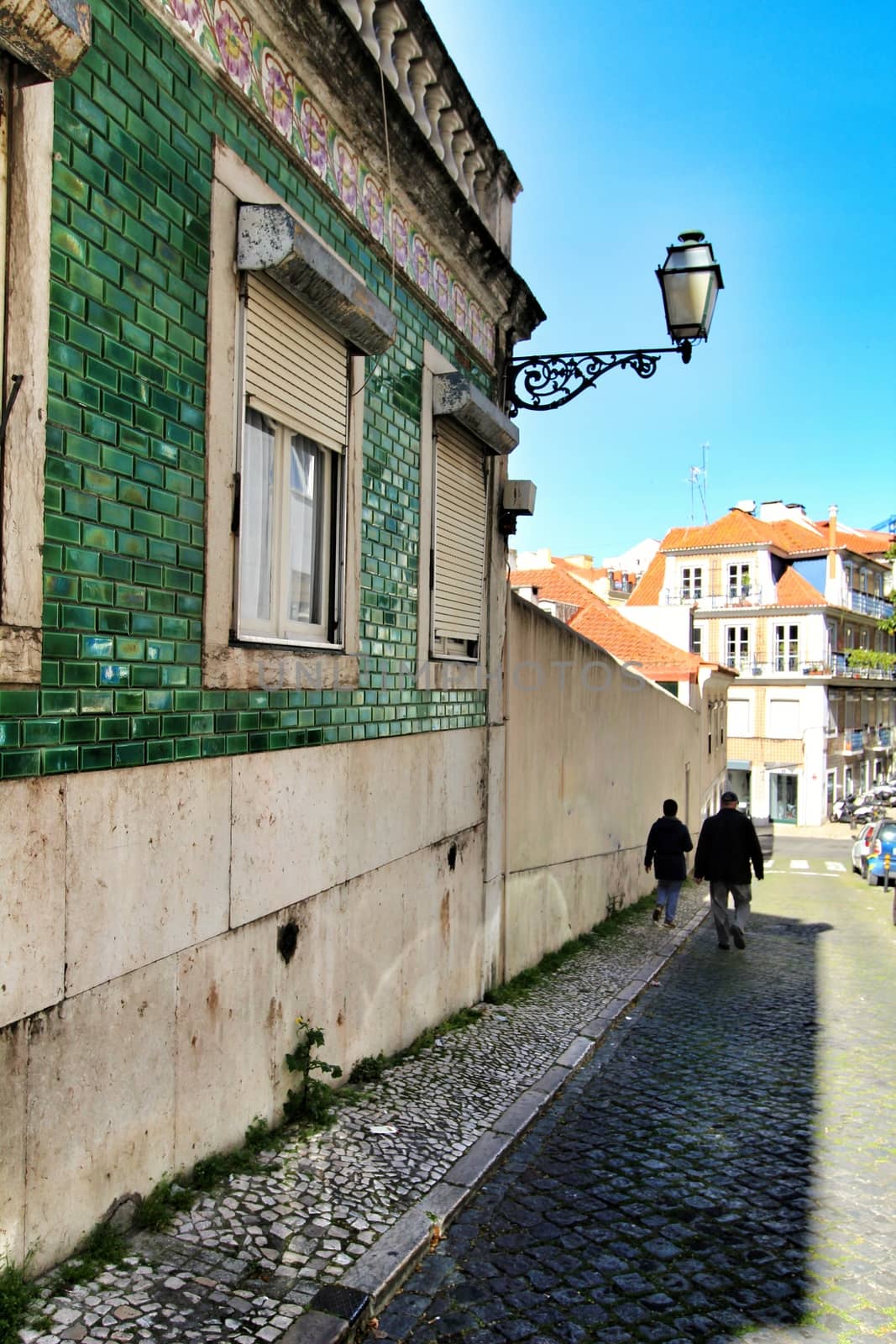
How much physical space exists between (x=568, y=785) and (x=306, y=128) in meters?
7.08

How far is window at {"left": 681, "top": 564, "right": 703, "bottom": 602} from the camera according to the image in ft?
158

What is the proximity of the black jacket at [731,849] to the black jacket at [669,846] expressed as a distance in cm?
59

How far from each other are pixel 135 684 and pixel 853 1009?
23.8 feet

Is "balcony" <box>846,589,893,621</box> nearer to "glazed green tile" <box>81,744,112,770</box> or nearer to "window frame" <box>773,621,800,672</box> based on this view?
"window frame" <box>773,621,800,672</box>

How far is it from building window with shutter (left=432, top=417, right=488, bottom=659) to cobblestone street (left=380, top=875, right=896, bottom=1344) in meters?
3.08

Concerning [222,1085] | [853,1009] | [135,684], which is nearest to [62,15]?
[135,684]

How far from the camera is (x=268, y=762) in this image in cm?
435

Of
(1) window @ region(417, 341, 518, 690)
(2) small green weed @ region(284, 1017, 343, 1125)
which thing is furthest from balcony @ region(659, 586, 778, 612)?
(2) small green weed @ region(284, 1017, 343, 1125)

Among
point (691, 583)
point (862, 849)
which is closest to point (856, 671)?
point (691, 583)

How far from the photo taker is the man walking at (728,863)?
10766 millimetres

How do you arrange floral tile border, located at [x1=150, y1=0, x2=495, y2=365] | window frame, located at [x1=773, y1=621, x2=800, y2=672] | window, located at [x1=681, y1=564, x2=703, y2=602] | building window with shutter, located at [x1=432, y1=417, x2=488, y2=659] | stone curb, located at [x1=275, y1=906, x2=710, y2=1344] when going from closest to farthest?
stone curb, located at [x1=275, y1=906, x2=710, y2=1344] < floral tile border, located at [x1=150, y1=0, x2=495, y2=365] < building window with shutter, located at [x1=432, y1=417, x2=488, y2=659] < window frame, located at [x1=773, y1=621, x2=800, y2=672] < window, located at [x1=681, y1=564, x2=703, y2=602]

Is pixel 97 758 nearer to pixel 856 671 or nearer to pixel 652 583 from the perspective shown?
pixel 652 583

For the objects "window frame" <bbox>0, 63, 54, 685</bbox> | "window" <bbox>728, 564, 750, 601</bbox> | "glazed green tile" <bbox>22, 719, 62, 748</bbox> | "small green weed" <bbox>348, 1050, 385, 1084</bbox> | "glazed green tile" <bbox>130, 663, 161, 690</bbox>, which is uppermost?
"window" <bbox>728, 564, 750, 601</bbox>

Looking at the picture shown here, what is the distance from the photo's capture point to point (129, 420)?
3.42 metres
